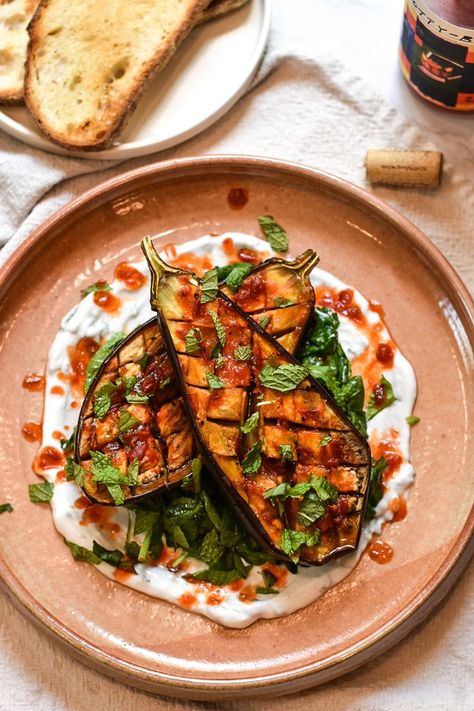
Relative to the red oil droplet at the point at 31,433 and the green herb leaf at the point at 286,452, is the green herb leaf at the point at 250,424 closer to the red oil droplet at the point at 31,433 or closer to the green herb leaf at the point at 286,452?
the green herb leaf at the point at 286,452

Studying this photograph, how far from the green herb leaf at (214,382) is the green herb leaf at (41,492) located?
1008mm

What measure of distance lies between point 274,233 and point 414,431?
115 centimetres

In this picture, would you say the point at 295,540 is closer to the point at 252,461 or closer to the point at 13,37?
the point at 252,461

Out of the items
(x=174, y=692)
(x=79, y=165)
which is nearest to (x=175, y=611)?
(x=174, y=692)

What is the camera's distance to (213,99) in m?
4.89

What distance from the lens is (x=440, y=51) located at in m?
4.49

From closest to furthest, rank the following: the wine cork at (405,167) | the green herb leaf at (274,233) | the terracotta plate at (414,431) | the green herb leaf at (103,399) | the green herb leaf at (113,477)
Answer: the green herb leaf at (113,477) < the green herb leaf at (103,399) < the terracotta plate at (414,431) < the green herb leaf at (274,233) < the wine cork at (405,167)

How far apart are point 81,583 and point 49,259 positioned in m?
1.53

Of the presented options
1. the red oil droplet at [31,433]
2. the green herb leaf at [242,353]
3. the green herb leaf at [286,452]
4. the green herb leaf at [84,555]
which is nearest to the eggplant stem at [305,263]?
the green herb leaf at [242,353]

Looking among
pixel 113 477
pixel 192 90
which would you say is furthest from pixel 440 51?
pixel 113 477

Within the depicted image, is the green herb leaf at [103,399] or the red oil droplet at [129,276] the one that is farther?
the red oil droplet at [129,276]

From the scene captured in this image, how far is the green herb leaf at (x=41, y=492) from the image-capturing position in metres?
4.29

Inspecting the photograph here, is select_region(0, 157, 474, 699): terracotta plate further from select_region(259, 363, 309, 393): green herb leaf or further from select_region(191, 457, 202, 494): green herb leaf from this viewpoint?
select_region(259, 363, 309, 393): green herb leaf

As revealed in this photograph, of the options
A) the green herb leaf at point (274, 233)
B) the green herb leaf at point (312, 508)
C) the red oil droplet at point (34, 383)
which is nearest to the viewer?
the green herb leaf at point (312, 508)
